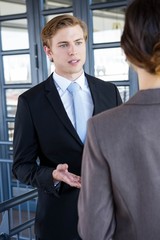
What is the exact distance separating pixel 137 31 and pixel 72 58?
0.67 meters

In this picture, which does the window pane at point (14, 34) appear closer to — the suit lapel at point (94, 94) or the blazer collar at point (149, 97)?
the suit lapel at point (94, 94)

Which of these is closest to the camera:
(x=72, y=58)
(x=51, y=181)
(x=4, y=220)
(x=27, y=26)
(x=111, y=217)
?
(x=111, y=217)

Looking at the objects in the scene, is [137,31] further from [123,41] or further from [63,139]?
[63,139]

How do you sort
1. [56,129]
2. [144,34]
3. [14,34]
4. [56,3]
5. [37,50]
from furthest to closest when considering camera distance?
1. [14,34]
2. [37,50]
3. [56,3]
4. [56,129]
5. [144,34]

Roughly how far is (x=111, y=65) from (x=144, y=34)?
2.99 meters

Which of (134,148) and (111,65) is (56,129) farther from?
(111,65)

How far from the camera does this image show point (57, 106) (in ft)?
4.84

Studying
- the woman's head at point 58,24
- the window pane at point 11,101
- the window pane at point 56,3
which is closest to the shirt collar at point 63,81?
the woman's head at point 58,24

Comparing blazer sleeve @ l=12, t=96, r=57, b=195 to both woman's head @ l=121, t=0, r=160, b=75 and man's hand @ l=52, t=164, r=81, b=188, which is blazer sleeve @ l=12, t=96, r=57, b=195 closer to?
man's hand @ l=52, t=164, r=81, b=188

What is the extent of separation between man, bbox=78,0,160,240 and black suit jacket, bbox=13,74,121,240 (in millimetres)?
504

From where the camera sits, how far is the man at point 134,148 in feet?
2.74

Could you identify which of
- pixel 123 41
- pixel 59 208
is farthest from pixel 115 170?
pixel 59 208

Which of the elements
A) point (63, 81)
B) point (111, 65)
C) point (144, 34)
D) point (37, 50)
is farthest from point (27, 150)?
point (37, 50)

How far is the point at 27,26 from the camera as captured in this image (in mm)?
4043
